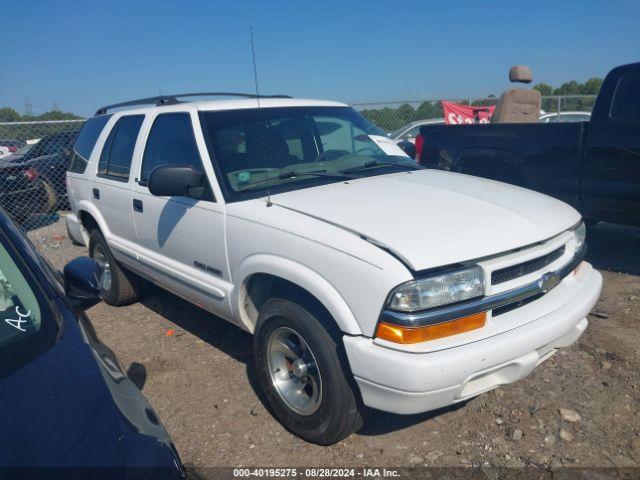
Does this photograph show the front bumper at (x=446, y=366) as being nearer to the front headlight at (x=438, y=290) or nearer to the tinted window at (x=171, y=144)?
the front headlight at (x=438, y=290)

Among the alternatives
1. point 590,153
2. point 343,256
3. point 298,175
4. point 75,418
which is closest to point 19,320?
point 75,418

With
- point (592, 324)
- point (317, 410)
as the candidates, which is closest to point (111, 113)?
point (317, 410)

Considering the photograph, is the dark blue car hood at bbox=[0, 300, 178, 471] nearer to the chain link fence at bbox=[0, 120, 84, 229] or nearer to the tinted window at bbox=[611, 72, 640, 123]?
the tinted window at bbox=[611, 72, 640, 123]

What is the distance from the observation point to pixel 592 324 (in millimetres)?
4055

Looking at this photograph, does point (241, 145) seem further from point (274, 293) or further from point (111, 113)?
point (111, 113)

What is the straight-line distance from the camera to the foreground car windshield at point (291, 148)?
11.0ft

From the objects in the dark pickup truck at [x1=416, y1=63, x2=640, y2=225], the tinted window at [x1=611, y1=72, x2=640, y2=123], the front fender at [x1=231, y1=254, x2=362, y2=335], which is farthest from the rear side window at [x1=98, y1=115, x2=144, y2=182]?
the tinted window at [x1=611, y1=72, x2=640, y2=123]

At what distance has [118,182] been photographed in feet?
14.6

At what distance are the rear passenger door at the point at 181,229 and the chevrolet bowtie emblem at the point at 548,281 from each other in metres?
1.79

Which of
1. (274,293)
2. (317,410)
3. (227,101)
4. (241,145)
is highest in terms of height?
(227,101)

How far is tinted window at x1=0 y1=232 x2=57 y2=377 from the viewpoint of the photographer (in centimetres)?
181

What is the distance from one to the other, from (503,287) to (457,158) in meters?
3.91

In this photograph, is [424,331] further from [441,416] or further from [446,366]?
[441,416]

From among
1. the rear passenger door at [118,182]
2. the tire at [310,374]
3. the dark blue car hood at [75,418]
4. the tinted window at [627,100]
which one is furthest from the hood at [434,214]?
the tinted window at [627,100]
